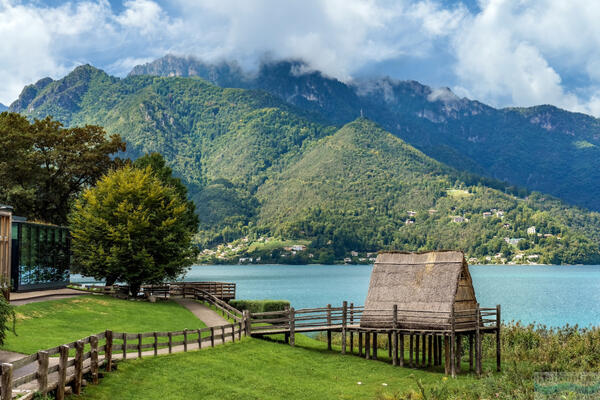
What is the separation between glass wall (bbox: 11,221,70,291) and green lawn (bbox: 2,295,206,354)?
13.7 ft

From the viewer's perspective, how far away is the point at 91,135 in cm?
6362

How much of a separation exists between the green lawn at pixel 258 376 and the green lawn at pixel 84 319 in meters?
4.91

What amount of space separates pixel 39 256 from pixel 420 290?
27.3 meters

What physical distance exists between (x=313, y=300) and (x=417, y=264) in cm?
5044

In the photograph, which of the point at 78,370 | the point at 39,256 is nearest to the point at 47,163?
the point at 39,256

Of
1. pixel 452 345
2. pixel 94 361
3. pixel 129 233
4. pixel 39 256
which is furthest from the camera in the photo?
pixel 129 233

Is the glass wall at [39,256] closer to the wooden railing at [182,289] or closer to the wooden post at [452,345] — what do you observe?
the wooden railing at [182,289]

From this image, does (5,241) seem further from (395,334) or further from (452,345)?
(452,345)

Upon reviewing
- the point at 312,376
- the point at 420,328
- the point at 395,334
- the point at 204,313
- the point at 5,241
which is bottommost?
the point at 312,376

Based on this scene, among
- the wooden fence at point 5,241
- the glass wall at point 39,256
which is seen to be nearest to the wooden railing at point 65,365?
the wooden fence at point 5,241

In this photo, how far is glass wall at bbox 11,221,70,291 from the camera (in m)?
41.3

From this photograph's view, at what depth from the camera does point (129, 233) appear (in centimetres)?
4862

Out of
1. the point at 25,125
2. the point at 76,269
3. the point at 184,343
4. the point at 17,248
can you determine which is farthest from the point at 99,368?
the point at 25,125

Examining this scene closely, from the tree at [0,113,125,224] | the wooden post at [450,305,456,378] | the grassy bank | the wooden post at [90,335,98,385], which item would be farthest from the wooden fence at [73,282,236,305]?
the wooden post at [90,335,98,385]
